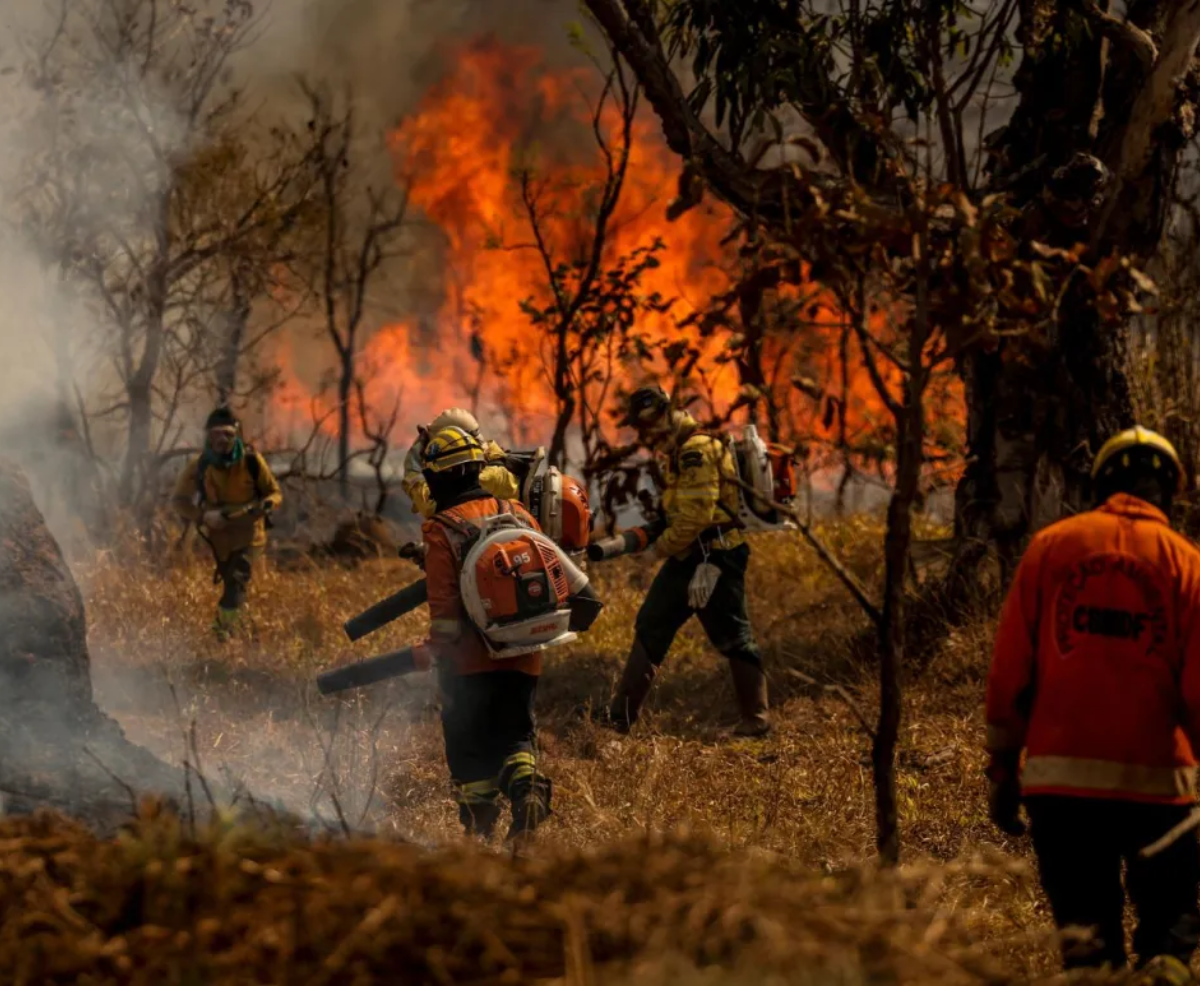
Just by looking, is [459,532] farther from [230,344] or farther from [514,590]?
[230,344]

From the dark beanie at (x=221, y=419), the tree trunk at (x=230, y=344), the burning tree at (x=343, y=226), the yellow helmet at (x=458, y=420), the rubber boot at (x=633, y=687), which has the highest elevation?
the burning tree at (x=343, y=226)

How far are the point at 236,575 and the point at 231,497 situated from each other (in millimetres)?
602

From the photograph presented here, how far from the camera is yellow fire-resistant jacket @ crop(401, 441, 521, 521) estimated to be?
572cm

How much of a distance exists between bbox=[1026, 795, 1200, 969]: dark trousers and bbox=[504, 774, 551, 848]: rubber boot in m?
2.02

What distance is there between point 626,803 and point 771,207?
442 centimetres

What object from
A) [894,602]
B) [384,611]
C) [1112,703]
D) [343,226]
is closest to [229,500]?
[384,611]

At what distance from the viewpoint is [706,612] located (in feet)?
27.2

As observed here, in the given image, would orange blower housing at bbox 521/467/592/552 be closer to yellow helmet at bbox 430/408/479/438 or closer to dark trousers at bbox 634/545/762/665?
yellow helmet at bbox 430/408/479/438

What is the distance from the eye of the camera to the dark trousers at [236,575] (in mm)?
10219

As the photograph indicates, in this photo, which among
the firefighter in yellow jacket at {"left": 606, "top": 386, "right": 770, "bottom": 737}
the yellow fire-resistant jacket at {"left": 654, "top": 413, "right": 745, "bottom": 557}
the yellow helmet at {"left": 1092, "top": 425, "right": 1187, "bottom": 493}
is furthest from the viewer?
the firefighter in yellow jacket at {"left": 606, "top": 386, "right": 770, "bottom": 737}

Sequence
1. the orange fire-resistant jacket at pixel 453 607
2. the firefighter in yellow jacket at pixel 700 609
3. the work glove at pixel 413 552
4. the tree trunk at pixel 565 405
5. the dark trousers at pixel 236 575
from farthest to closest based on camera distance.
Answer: the tree trunk at pixel 565 405 → the dark trousers at pixel 236 575 → the firefighter in yellow jacket at pixel 700 609 → the work glove at pixel 413 552 → the orange fire-resistant jacket at pixel 453 607

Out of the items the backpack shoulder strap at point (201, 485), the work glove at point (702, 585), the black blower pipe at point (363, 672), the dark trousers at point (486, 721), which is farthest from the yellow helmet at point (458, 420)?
the backpack shoulder strap at point (201, 485)

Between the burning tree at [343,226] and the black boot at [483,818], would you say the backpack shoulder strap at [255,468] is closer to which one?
the burning tree at [343,226]

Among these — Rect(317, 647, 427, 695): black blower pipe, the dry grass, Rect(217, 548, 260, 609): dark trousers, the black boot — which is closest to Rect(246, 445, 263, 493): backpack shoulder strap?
Rect(217, 548, 260, 609): dark trousers
